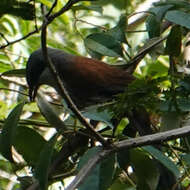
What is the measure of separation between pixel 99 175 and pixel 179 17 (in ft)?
2.39

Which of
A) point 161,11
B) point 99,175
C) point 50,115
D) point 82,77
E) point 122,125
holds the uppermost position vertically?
point 161,11

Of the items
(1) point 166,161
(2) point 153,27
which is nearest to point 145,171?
(1) point 166,161

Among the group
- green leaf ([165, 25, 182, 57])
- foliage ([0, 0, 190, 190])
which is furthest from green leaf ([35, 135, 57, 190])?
green leaf ([165, 25, 182, 57])

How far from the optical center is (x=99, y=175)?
1.92 metres

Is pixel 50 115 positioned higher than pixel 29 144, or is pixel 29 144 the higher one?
pixel 50 115

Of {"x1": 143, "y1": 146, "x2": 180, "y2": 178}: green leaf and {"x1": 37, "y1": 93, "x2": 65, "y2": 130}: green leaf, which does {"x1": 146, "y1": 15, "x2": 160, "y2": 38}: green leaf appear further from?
{"x1": 143, "y1": 146, "x2": 180, "y2": 178}: green leaf

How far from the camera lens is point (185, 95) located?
6.52ft

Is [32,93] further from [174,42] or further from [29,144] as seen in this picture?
[174,42]

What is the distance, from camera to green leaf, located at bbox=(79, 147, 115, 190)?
1883 mm

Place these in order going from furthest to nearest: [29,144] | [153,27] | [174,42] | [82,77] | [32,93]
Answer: [82,77] → [32,93] → [153,27] → [29,144] → [174,42]

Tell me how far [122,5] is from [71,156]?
1971 mm

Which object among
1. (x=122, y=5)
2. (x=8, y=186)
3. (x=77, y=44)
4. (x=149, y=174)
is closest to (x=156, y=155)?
(x=149, y=174)

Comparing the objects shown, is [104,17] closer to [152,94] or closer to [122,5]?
[122,5]

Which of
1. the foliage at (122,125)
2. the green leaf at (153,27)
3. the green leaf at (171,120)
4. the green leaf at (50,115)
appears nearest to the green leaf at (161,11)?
the foliage at (122,125)
